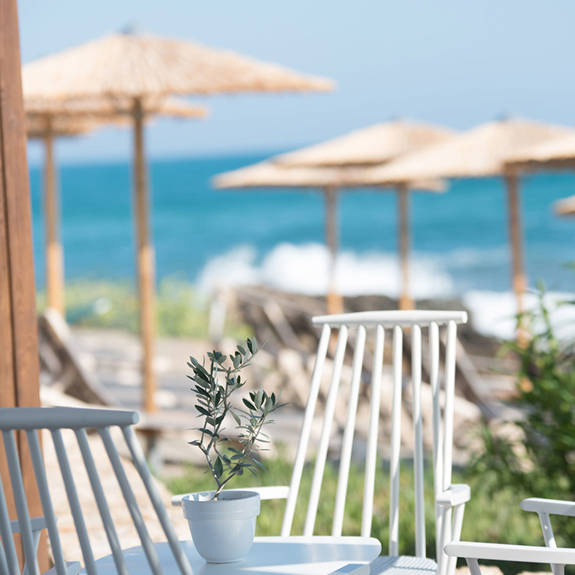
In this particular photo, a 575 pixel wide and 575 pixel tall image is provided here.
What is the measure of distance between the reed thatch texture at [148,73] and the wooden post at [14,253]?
273 centimetres

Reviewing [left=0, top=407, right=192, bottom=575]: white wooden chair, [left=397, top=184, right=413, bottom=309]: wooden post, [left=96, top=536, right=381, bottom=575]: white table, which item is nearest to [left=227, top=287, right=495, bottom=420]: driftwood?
[left=397, top=184, right=413, bottom=309]: wooden post

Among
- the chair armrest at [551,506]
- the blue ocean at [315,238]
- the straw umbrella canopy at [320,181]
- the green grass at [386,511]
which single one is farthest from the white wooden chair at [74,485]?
the blue ocean at [315,238]

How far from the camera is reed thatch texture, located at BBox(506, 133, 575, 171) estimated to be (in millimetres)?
6238

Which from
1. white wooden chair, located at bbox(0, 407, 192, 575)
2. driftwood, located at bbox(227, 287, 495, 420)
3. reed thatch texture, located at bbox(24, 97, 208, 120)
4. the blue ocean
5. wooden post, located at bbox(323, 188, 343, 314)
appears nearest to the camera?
white wooden chair, located at bbox(0, 407, 192, 575)

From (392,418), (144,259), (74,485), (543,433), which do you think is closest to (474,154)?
(144,259)

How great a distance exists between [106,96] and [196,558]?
4.01 m

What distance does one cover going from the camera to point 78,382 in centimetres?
583

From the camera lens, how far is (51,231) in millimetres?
7363

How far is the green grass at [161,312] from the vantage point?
1444 cm

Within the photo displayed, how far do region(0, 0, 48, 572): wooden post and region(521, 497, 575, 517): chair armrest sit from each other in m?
1.19

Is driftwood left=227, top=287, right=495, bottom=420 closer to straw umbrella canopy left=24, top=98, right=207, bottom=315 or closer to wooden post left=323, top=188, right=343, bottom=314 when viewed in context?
wooden post left=323, top=188, right=343, bottom=314

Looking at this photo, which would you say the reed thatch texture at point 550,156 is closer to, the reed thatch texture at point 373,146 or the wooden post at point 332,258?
the reed thatch texture at point 373,146

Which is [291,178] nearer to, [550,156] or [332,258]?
[332,258]

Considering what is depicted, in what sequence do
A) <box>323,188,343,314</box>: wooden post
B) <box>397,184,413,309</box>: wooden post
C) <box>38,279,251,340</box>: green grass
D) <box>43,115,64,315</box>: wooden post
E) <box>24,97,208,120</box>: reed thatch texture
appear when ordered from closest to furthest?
<box>24,97,208,120</box>: reed thatch texture, <box>43,115,64,315</box>: wooden post, <box>397,184,413,309</box>: wooden post, <box>323,188,343,314</box>: wooden post, <box>38,279,251,340</box>: green grass
